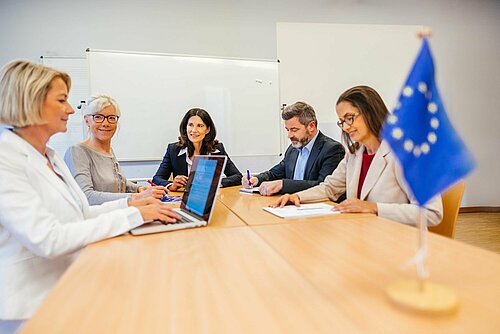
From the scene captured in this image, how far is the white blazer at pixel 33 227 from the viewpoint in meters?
0.96

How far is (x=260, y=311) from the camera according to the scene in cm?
63

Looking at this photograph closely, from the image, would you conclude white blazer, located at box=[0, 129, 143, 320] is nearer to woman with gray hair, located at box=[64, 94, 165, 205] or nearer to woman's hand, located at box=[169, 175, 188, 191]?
woman with gray hair, located at box=[64, 94, 165, 205]

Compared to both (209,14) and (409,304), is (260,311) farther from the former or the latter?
(209,14)

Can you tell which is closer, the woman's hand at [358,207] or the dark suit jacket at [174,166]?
the woman's hand at [358,207]

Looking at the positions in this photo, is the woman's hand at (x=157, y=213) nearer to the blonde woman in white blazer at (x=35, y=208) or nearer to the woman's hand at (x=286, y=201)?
the blonde woman in white blazer at (x=35, y=208)

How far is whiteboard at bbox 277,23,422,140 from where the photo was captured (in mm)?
4094

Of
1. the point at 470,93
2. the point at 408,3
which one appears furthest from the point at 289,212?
the point at 470,93

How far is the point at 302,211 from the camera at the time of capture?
4.95 feet

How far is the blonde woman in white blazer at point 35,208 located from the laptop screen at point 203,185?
12cm

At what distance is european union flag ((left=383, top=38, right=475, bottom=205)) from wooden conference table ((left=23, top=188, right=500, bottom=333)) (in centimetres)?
22

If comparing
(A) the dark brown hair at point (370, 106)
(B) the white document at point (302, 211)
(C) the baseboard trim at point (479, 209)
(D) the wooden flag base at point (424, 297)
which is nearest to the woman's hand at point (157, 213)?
(B) the white document at point (302, 211)

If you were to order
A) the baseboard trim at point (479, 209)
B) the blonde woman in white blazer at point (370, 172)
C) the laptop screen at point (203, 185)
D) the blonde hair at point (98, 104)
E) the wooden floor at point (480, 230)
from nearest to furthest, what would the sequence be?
the laptop screen at point (203, 185), the blonde woman in white blazer at point (370, 172), the blonde hair at point (98, 104), the wooden floor at point (480, 230), the baseboard trim at point (479, 209)

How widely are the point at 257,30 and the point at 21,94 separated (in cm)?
323

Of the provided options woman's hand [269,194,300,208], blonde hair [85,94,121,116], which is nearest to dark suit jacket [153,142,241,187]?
blonde hair [85,94,121,116]
